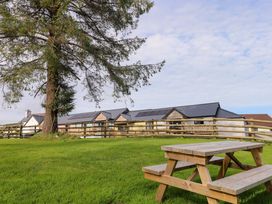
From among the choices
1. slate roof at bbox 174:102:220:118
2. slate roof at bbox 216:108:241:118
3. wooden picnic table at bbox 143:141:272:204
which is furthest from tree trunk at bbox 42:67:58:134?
slate roof at bbox 216:108:241:118

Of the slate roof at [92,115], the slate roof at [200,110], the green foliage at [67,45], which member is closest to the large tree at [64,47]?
the green foliage at [67,45]

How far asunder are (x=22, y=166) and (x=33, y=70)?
25.4 ft

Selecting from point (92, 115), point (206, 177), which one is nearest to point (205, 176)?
point (206, 177)

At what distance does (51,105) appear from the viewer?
14.7 m

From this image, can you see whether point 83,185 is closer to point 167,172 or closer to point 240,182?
point 167,172

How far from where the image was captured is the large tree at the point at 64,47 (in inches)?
484

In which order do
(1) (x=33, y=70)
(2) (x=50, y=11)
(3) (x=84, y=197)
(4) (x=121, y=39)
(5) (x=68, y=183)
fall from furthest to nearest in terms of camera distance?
1. (4) (x=121, y=39)
2. (2) (x=50, y=11)
3. (1) (x=33, y=70)
4. (5) (x=68, y=183)
5. (3) (x=84, y=197)

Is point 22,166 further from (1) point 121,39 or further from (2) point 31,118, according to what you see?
(2) point 31,118

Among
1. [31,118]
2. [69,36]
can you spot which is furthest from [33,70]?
[31,118]

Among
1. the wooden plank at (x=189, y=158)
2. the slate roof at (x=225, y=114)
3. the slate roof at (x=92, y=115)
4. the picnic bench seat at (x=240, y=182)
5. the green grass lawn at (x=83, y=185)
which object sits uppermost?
the slate roof at (x=92, y=115)

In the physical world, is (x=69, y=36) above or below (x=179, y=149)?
above

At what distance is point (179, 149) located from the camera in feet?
11.5

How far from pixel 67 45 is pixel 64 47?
0.19m

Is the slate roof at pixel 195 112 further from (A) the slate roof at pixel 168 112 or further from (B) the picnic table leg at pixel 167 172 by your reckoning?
(B) the picnic table leg at pixel 167 172
